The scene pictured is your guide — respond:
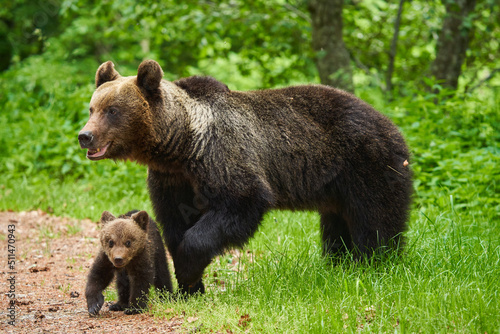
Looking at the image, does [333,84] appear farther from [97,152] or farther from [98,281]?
[98,281]

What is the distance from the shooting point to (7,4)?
15.5m

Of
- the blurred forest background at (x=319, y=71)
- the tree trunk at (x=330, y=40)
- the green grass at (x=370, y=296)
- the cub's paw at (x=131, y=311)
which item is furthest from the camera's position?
the tree trunk at (x=330, y=40)

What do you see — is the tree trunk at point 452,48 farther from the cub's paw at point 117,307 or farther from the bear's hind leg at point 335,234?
the cub's paw at point 117,307

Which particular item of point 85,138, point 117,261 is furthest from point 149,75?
point 117,261

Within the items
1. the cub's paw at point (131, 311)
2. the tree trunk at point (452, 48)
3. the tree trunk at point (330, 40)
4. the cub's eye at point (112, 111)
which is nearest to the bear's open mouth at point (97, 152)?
the cub's eye at point (112, 111)

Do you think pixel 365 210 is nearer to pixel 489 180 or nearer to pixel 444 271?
pixel 444 271

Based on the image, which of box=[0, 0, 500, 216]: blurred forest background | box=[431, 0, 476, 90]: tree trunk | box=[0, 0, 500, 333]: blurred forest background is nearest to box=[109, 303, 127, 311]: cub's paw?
box=[0, 0, 500, 333]: blurred forest background

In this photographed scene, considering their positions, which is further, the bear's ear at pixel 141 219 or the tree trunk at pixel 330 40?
the tree trunk at pixel 330 40

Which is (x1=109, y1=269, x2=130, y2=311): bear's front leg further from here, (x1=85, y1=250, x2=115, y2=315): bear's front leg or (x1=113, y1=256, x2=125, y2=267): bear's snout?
(x1=113, y1=256, x2=125, y2=267): bear's snout

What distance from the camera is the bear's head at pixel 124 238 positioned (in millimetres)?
4277

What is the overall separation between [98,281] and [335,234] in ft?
8.08

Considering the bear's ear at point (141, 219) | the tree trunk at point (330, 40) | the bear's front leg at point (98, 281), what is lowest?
the bear's front leg at point (98, 281)

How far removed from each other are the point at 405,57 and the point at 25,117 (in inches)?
366

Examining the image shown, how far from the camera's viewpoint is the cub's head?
4.27 m
